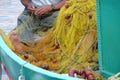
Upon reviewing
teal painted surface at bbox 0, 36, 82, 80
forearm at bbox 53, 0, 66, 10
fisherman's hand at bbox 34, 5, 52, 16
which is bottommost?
teal painted surface at bbox 0, 36, 82, 80

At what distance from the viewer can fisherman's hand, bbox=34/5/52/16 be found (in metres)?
3.30

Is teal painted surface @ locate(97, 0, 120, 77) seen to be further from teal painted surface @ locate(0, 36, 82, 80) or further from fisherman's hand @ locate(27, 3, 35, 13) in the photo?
fisherman's hand @ locate(27, 3, 35, 13)

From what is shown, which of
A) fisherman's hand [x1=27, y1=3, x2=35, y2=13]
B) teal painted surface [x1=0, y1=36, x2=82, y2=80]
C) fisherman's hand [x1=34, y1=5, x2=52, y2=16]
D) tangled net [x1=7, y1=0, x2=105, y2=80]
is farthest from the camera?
fisherman's hand [x1=27, y1=3, x2=35, y2=13]

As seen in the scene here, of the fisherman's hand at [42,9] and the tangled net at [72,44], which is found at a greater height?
the fisherman's hand at [42,9]

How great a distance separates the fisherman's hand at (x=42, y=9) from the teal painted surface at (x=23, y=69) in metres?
0.63

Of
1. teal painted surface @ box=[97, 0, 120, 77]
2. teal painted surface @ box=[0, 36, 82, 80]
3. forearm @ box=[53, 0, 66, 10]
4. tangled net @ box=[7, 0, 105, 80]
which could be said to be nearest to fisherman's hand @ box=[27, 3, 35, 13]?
forearm @ box=[53, 0, 66, 10]

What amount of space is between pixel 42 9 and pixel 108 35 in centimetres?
116

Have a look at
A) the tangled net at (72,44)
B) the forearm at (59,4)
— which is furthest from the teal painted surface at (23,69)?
the forearm at (59,4)

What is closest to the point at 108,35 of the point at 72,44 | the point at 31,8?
the point at 72,44

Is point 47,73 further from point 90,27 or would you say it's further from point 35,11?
point 35,11

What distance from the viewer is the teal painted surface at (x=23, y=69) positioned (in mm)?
2068

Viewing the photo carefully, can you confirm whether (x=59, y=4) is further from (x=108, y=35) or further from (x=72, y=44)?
(x=108, y=35)

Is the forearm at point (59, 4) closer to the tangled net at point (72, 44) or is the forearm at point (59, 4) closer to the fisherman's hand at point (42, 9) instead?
the fisherman's hand at point (42, 9)

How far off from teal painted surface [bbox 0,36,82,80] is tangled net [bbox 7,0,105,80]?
198mm
